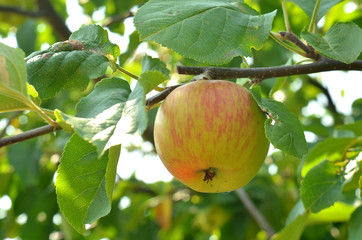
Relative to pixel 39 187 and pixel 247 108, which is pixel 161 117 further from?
pixel 39 187

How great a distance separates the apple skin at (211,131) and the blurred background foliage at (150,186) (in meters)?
1.25

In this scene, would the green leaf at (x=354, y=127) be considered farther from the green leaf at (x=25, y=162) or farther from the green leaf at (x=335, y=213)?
the green leaf at (x=25, y=162)

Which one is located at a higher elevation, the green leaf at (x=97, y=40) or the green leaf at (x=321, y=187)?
the green leaf at (x=97, y=40)

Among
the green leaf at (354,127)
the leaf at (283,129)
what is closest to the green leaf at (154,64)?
the leaf at (283,129)

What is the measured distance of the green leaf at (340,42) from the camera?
3.57 ft

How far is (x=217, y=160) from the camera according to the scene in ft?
3.33

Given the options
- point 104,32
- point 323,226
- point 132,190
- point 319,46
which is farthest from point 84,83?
point 132,190

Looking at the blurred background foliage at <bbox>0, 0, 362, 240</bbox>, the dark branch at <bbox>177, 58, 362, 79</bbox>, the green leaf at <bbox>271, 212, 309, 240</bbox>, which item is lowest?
the blurred background foliage at <bbox>0, 0, 362, 240</bbox>

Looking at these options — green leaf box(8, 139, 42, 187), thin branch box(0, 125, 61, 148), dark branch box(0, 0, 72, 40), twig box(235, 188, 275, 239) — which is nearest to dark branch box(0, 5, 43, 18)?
dark branch box(0, 0, 72, 40)

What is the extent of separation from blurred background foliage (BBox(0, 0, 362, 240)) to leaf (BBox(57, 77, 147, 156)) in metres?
1.32

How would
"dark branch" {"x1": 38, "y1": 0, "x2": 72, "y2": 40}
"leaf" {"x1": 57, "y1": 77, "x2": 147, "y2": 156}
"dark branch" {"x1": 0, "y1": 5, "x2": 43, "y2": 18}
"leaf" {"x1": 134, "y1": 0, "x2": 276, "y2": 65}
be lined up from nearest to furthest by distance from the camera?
"leaf" {"x1": 57, "y1": 77, "x2": 147, "y2": 156}, "leaf" {"x1": 134, "y1": 0, "x2": 276, "y2": 65}, "dark branch" {"x1": 38, "y1": 0, "x2": 72, "y2": 40}, "dark branch" {"x1": 0, "y1": 5, "x2": 43, "y2": 18}

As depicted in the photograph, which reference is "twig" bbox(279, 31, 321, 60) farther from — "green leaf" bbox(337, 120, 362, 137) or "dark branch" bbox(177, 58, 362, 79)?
"green leaf" bbox(337, 120, 362, 137)

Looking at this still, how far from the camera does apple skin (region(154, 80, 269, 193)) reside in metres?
0.99

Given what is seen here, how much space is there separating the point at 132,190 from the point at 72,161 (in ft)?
7.26
